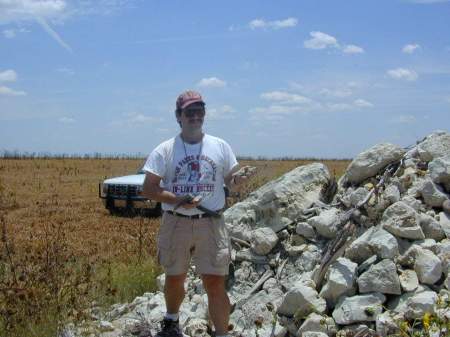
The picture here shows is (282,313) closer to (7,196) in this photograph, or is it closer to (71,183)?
(7,196)

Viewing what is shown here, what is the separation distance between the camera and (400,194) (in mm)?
6340

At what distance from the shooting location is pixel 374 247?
17.7 ft

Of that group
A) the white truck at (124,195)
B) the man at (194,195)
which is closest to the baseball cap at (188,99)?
the man at (194,195)

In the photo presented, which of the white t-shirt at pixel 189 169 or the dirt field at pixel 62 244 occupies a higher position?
the white t-shirt at pixel 189 169

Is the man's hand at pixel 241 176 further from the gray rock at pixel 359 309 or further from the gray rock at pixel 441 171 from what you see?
the gray rock at pixel 441 171

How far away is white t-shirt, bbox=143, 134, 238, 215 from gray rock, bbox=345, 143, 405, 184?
267cm

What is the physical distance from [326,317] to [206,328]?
41.3 inches

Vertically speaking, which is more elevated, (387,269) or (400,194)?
(400,194)

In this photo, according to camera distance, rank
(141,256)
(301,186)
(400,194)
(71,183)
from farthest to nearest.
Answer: (71,183), (141,256), (301,186), (400,194)

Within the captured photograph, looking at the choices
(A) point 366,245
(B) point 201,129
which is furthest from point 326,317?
(B) point 201,129

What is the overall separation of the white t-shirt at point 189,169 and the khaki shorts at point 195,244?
10cm

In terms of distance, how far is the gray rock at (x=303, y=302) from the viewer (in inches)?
200

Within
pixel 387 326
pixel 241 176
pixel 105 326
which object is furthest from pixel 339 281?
pixel 105 326

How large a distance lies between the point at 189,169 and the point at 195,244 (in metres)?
0.58
